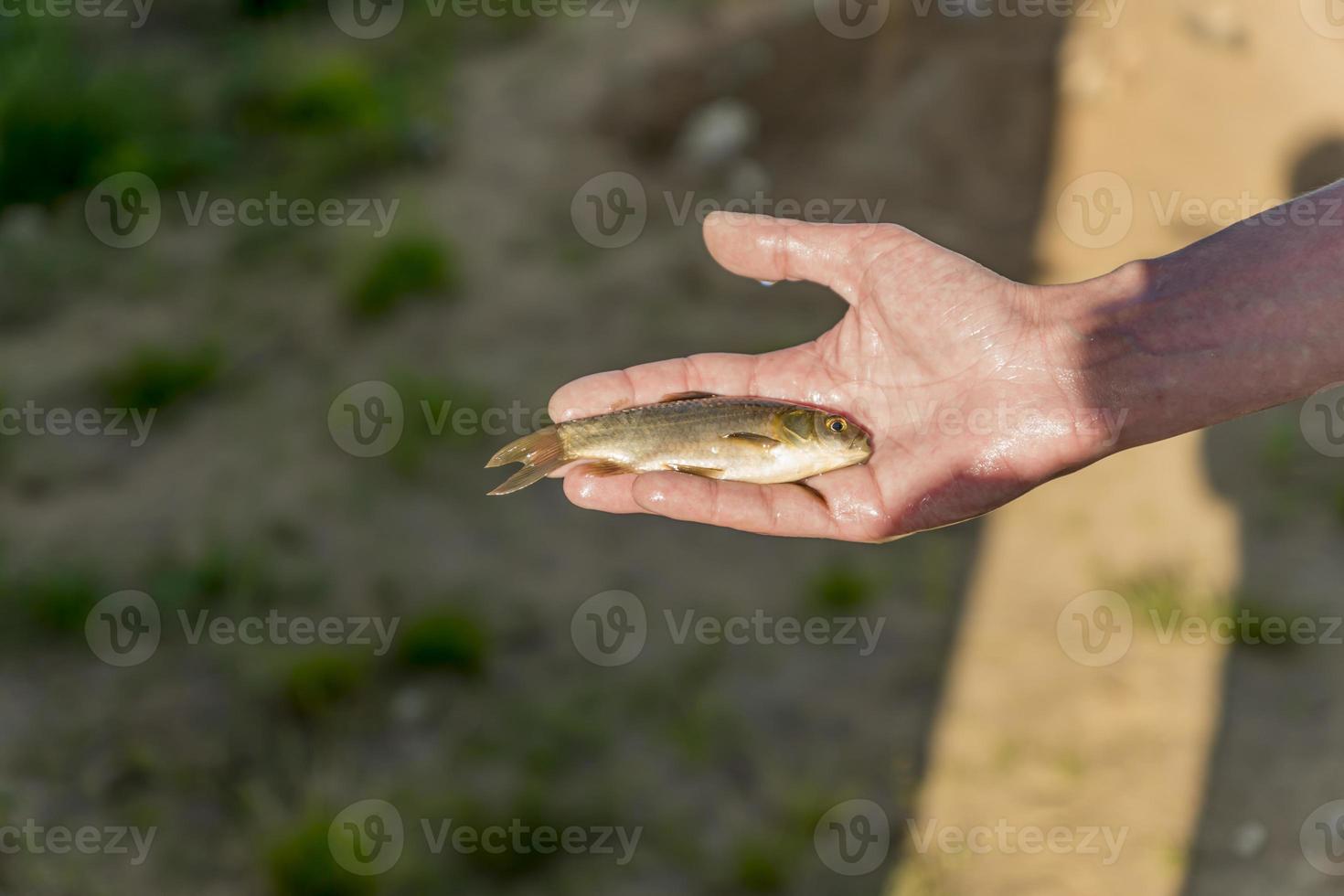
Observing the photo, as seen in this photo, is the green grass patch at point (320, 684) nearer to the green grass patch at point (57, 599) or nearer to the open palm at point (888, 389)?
the green grass patch at point (57, 599)

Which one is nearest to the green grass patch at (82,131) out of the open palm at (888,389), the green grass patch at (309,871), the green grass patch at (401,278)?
the green grass patch at (401,278)

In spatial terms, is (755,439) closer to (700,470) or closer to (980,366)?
(700,470)

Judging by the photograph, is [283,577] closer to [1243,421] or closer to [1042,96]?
[1243,421]

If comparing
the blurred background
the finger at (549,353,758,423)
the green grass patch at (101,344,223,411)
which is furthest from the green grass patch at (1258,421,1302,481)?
the green grass patch at (101,344,223,411)

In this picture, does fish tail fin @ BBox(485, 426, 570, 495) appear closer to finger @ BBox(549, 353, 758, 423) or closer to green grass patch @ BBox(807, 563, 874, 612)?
finger @ BBox(549, 353, 758, 423)

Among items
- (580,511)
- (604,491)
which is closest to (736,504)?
(604,491)

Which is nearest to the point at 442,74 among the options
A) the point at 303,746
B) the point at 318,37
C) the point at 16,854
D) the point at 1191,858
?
the point at 318,37
